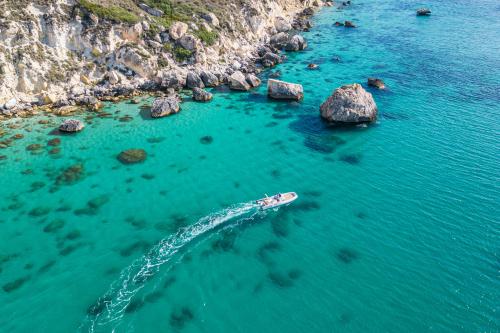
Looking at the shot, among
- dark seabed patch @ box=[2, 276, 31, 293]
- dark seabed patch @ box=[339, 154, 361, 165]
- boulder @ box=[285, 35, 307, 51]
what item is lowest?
dark seabed patch @ box=[2, 276, 31, 293]

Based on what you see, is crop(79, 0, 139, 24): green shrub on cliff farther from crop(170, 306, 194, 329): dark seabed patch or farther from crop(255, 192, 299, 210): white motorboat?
crop(170, 306, 194, 329): dark seabed patch

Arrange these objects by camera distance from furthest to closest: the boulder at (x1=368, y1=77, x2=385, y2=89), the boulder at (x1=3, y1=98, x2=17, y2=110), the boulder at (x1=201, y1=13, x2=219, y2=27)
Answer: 1. the boulder at (x1=201, y1=13, x2=219, y2=27)
2. the boulder at (x1=368, y1=77, x2=385, y2=89)
3. the boulder at (x1=3, y1=98, x2=17, y2=110)

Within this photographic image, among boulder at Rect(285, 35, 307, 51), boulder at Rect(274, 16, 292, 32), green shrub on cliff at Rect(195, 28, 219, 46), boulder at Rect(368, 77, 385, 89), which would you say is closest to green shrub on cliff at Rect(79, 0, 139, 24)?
green shrub on cliff at Rect(195, 28, 219, 46)

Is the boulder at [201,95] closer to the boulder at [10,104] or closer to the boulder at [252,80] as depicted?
the boulder at [252,80]

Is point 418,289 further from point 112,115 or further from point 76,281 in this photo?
point 112,115

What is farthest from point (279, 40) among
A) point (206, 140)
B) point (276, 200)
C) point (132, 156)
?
point (276, 200)
